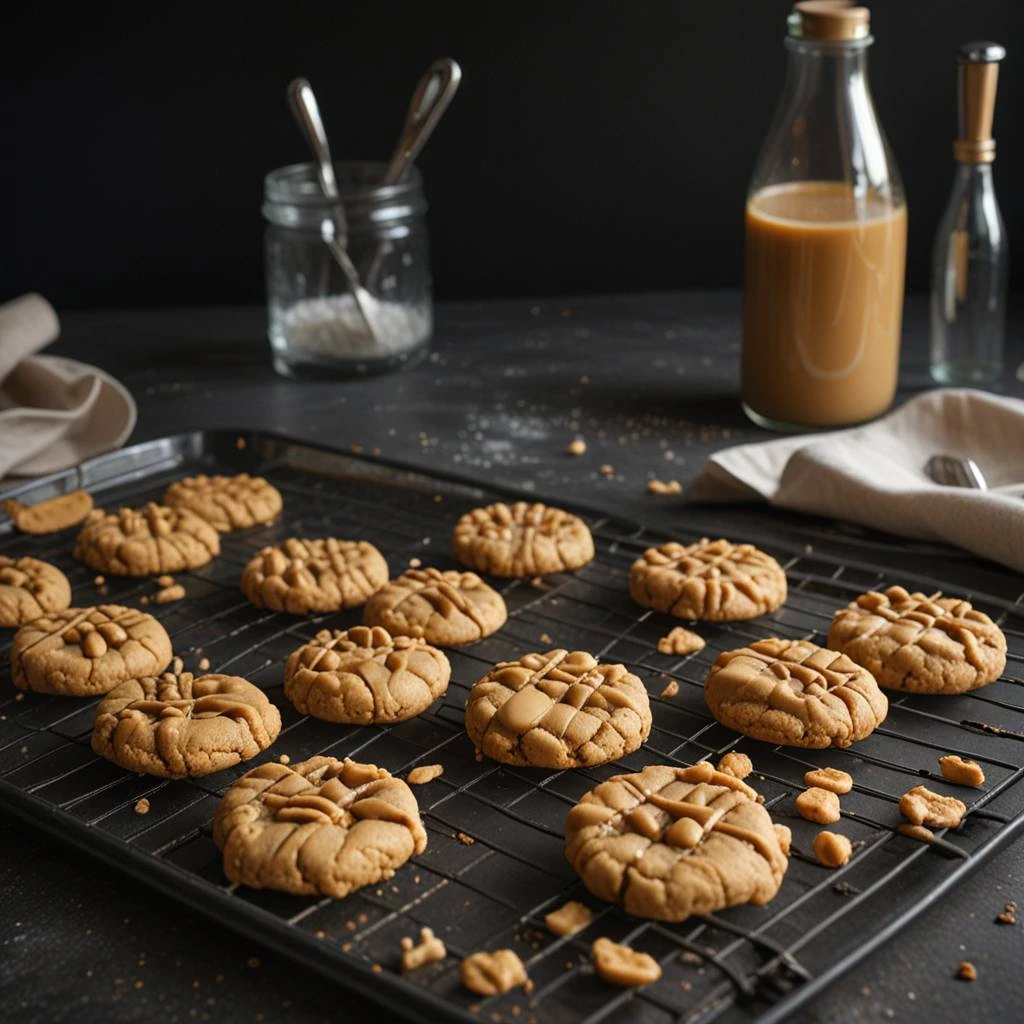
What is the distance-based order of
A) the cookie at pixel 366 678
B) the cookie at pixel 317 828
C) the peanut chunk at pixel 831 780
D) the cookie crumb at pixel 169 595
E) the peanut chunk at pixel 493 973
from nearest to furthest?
the peanut chunk at pixel 493 973
the cookie at pixel 317 828
the peanut chunk at pixel 831 780
the cookie at pixel 366 678
the cookie crumb at pixel 169 595

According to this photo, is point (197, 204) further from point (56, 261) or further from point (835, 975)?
point (835, 975)

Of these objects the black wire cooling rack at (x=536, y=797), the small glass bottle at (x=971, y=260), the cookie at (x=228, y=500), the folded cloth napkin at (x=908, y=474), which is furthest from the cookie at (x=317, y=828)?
the small glass bottle at (x=971, y=260)

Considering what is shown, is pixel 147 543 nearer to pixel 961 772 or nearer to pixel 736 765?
pixel 736 765

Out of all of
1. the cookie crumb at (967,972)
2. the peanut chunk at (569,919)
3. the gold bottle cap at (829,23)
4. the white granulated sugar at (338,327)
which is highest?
the gold bottle cap at (829,23)

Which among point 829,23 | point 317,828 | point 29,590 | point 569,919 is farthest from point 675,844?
point 829,23

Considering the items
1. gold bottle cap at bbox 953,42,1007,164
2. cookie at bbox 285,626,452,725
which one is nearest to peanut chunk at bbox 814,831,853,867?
cookie at bbox 285,626,452,725

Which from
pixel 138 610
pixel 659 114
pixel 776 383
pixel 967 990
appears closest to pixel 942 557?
pixel 776 383

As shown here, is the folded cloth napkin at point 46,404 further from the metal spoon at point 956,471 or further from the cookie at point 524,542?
the metal spoon at point 956,471
